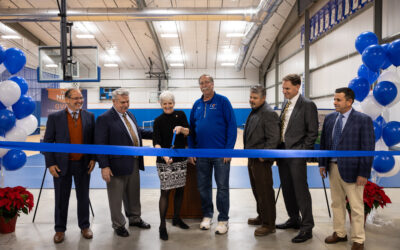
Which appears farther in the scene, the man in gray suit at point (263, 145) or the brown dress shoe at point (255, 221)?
the brown dress shoe at point (255, 221)

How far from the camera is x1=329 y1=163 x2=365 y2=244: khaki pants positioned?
8.22 ft

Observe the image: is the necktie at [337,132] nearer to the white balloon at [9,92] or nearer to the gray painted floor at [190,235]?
the gray painted floor at [190,235]

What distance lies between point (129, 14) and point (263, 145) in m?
10.1

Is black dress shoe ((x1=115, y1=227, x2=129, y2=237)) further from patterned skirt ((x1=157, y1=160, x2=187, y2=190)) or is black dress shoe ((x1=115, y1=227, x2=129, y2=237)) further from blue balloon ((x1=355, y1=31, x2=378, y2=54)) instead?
blue balloon ((x1=355, y1=31, x2=378, y2=54))

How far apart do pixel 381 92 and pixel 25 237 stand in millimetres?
4089

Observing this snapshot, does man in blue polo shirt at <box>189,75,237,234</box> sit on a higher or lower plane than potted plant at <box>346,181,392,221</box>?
higher

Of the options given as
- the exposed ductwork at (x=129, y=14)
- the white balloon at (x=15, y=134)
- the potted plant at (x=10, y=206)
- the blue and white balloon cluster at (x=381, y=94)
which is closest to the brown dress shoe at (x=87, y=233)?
the potted plant at (x=10, y=206)

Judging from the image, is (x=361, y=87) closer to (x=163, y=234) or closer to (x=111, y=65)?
(x=163, y=234)

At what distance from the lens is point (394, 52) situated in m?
3.22

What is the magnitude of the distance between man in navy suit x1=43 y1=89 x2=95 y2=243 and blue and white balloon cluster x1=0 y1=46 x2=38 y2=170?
0.80m

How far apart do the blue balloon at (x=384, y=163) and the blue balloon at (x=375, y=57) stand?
101 centimetres

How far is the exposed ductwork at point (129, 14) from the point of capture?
10.7 meters

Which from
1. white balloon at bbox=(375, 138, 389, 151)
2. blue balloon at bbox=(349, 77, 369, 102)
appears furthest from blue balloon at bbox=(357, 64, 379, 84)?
white balloon at bbox=(375, 138, 389, 151)

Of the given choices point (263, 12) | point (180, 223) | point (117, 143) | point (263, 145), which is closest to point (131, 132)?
point (117, 143)
